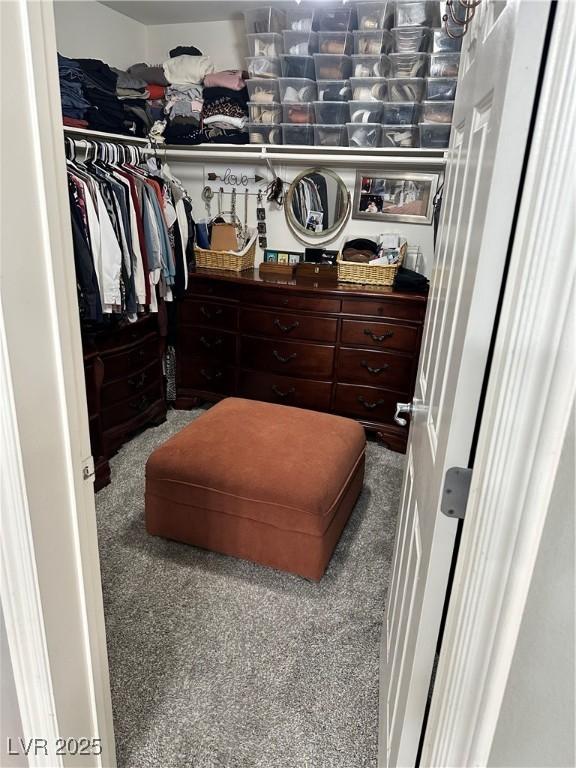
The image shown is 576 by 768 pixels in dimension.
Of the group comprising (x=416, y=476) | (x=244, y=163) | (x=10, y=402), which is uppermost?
(x=244, y=163)

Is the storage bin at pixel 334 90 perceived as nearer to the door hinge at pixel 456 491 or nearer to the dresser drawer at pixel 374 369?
the dresser drawer at pixel 374 369

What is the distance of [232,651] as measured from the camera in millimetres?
1801

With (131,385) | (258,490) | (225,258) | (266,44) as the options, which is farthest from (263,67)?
(258,490)

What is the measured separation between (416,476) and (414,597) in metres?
0.31

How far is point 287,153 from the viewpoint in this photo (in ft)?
10.8

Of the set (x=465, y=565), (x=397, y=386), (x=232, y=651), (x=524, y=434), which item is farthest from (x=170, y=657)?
(x=397, y=386)

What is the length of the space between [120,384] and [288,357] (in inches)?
40.8

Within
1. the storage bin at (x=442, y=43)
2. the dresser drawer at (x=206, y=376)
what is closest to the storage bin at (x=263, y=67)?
the storage bin at (x=442, y=43)

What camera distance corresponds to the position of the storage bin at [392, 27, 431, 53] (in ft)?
8.91

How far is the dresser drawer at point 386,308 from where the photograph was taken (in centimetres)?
298

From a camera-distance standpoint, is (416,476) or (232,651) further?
(232,651)

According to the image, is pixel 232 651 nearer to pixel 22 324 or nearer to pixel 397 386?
pixel 22 324

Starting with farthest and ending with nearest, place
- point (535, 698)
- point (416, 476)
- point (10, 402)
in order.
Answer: point (416, 476) → point (10, 402) → point (535, 698)

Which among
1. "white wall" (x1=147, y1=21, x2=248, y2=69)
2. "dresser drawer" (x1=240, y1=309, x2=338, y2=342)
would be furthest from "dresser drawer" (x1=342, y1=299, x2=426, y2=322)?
"white wall" (x1=147, y1=21, x2=248, y2=69)
